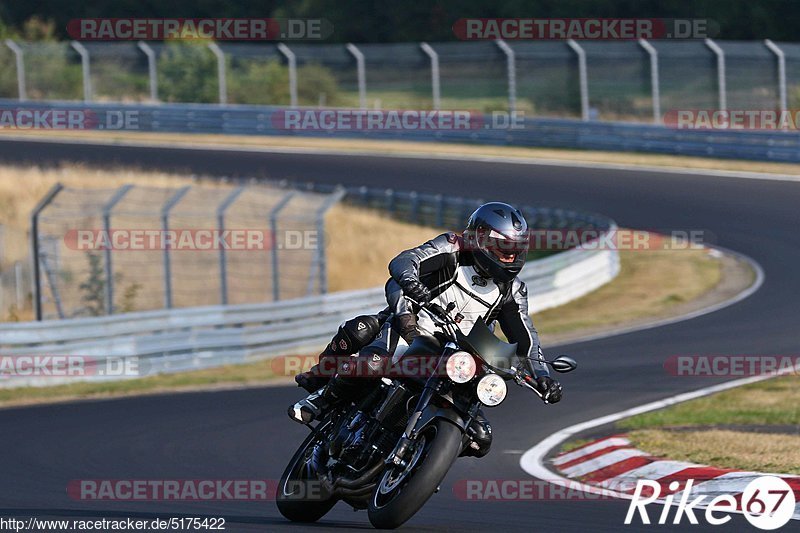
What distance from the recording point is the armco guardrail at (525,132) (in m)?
31.7

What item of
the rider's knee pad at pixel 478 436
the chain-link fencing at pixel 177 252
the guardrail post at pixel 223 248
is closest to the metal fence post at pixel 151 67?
the chain-link fencing at pixel 177 252

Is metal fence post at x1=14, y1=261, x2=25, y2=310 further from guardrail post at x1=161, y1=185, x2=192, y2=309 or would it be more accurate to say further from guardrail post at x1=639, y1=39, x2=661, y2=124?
guardrail post at x1=639, y1=39, x2=661, y2=124

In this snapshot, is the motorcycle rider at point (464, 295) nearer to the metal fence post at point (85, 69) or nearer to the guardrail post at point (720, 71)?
the guardrail post at point (720, 71)

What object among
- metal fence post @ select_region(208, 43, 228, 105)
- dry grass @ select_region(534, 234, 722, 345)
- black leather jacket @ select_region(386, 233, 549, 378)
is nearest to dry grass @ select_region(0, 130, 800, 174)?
metal fence post @ select_region(208, 43, 228, 105)

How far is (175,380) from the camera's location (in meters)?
16.4

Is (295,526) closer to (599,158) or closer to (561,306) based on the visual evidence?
(561,306)

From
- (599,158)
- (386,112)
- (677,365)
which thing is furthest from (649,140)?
(677,365)

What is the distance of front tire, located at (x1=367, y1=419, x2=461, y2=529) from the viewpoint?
6855mm

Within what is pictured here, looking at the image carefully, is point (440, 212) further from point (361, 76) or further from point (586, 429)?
point (586, 429)

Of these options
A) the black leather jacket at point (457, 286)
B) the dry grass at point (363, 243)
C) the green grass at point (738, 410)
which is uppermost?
the black leather jacket at point (457, 286)

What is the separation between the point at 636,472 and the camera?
9.66 metres

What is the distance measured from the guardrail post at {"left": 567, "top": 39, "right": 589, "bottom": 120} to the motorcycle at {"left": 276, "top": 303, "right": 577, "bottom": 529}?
30.4 metres

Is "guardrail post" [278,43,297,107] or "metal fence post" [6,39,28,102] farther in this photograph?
"metal fence post" [6,39,28,102]

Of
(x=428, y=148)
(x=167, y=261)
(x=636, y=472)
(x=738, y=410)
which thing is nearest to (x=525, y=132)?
(x=428, y=148)
